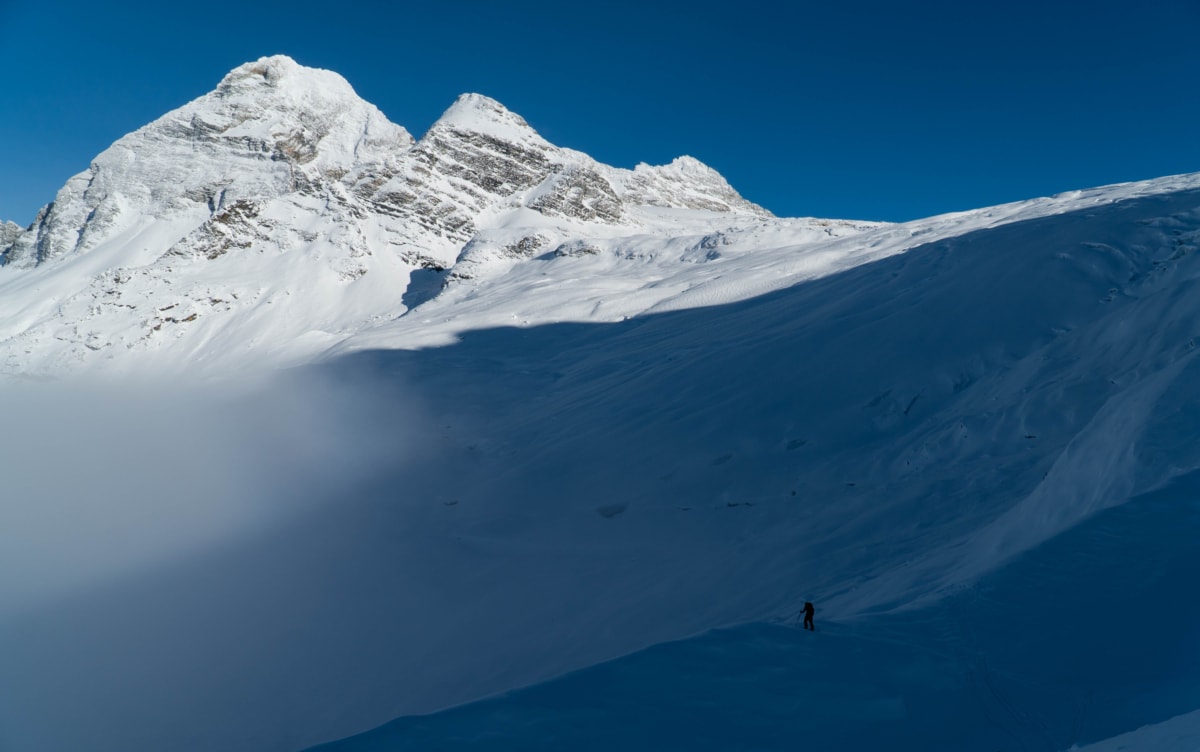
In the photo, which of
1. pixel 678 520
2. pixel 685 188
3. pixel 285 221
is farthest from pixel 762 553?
pixel 685 188

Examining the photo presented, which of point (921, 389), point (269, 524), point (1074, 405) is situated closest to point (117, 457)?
point (269, 524)

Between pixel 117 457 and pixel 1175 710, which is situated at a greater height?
pixel 117 457

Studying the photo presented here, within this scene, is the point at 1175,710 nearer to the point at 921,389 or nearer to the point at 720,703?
the point at 720,703

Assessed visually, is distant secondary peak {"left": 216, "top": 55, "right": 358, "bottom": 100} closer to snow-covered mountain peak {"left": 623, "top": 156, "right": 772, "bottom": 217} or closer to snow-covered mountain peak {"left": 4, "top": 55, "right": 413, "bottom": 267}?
snow-covered mountain peak {"left": 4, "top": 55, "right": 413, "bottom": 267}

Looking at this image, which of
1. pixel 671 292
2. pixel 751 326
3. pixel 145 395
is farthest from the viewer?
pixel 145 395

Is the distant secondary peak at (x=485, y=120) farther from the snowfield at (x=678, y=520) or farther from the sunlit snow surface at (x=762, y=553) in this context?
the sunlit snow surface at (x=762, y=553)

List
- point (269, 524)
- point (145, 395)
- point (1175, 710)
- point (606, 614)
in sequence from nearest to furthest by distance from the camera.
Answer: point (1175, 710), point (606, 614), point (269, 524), point (145, 395)

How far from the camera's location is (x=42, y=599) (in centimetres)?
1834

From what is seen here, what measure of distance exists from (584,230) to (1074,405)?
2931 inches

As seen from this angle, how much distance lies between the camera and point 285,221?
87188mm

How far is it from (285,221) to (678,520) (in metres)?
83.1

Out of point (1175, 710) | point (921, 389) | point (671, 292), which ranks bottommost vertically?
point (1175, 710)

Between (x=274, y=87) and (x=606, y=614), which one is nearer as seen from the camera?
(x=606, y=614)

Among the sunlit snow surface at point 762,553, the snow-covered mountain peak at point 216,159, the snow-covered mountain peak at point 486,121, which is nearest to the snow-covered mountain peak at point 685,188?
the snow-covered mountain peak at point 486,121
